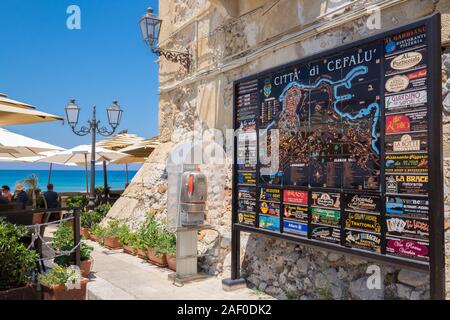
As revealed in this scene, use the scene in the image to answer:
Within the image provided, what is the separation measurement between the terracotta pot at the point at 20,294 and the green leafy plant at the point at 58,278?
0.28 m

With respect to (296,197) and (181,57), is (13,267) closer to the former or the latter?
(296,197)

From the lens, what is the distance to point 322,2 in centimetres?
486

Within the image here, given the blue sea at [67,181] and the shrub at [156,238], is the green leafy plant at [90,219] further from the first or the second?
the blue sea at [67,181]

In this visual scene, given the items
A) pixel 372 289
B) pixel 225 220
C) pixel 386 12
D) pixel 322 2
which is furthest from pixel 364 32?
pixel 225 220

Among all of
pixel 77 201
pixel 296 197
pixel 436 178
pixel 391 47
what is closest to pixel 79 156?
pixel 77 201

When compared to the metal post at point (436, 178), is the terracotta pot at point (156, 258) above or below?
below

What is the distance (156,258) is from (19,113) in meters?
3.05

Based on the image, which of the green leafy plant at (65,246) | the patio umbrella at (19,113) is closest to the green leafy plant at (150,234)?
the green leafy plant at (65,246)

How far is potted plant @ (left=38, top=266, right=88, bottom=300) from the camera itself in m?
4.29

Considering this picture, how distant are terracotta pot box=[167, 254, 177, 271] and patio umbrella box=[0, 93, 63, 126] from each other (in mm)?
2706

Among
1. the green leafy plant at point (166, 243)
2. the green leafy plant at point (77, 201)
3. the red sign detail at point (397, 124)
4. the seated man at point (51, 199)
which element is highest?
the red sign detail at point (397, 124)

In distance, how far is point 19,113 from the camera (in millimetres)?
4938

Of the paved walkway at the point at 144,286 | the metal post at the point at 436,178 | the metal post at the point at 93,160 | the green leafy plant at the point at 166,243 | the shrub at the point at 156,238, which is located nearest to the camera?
the metal post at the point at 436,178

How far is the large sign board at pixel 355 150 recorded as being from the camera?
306 cm
